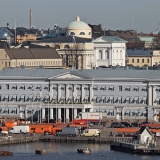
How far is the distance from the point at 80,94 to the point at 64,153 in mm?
18976

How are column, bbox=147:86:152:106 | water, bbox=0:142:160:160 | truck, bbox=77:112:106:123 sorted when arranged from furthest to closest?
1. column, bbox=147:86:152:106
2. truck, bbox=77:112:106:123
3. water, bbox=0:142:160:160

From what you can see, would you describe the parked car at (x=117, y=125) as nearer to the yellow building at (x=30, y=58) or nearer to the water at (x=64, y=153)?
the water at (x=64, y=153)

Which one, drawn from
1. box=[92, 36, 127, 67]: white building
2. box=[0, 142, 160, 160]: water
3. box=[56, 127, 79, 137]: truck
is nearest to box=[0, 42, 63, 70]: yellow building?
box=[92, 36, 127, 67]: white building

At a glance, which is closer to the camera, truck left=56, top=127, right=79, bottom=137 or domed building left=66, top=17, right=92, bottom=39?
truck left=56, top=127, right=79, bottom=137

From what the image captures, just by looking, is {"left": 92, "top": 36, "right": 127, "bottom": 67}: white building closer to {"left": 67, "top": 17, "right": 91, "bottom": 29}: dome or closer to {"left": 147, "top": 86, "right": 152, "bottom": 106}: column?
{"left": 67, "top": 17, "right": 91, "bottom": 29}: dome

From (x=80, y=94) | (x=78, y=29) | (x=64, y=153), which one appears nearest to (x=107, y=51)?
(x=78, y=29)

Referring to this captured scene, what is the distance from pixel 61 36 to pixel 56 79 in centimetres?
4175

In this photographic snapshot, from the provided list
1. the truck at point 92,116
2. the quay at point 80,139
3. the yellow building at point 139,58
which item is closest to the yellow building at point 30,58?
the yellow building at point 139,58

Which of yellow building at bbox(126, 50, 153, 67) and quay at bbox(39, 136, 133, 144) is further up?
yellow building at bbox(126, 50, 153, 67)

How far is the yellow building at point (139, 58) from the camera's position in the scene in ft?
465

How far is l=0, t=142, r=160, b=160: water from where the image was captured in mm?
74000

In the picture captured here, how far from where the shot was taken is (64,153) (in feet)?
250

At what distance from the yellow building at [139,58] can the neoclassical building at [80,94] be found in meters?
44.2

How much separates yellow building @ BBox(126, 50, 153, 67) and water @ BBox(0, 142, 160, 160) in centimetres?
6107
